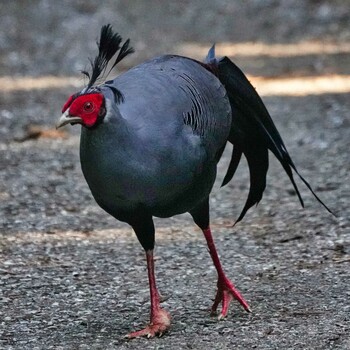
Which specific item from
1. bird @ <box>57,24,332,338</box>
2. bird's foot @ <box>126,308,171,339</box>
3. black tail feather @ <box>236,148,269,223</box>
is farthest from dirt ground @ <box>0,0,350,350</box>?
black tail feather @ <box>236,148,269,223</box>

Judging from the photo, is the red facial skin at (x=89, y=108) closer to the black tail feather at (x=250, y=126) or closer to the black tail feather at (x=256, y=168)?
the black tail feather at (x=250, y=126)

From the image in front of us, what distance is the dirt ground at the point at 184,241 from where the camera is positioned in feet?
15.0

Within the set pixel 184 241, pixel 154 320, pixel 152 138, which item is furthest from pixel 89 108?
pixel 184 241

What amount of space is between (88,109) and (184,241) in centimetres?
227

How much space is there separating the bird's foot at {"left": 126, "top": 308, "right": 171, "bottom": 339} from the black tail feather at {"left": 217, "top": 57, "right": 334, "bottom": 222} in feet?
3.25

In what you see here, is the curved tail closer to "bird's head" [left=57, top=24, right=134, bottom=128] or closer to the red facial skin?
"bird's head" [left=57, top=24, right=134, bottom=128]

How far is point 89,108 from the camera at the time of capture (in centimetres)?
395

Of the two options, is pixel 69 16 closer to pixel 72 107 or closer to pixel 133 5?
pixel 133 5

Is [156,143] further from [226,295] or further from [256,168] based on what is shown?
[256,168]

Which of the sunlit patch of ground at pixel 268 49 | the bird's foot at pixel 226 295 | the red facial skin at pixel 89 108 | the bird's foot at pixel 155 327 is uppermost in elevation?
the sunlit patch of ground at pixel 268 49

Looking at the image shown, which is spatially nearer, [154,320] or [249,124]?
[154,320]

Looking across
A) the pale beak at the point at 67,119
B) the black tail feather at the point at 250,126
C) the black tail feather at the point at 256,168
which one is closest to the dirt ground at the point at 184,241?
the black tail feather at the point at 256,168

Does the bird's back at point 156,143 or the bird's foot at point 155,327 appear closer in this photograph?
the bird's back at point 156,143

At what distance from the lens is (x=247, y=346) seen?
4.29m
